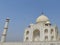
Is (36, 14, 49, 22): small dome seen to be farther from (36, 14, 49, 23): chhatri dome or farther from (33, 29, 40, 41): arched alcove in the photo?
(33, 29, 40, 41): arched alcove

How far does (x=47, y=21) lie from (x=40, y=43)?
8.50 meters

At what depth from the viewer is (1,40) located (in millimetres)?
28078

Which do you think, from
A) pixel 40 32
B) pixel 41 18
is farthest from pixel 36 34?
pixel 41 18

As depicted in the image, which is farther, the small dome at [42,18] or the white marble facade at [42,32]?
the small dome at [42,18]

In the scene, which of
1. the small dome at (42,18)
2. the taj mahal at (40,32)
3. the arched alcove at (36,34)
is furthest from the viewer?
the small dome at (42,18)

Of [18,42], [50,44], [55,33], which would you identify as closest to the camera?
[50,44]

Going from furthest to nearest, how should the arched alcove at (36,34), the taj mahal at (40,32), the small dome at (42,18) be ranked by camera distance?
the small dome at (42,18)
the arched alcove at (36,34)
the taj mahal at (40,32)

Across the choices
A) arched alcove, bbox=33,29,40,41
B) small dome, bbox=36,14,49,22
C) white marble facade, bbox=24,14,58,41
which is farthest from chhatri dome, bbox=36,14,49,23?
arched alcove, bbox=33,29,40,41

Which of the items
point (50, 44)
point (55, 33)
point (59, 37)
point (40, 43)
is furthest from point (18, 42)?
point (59, 37)

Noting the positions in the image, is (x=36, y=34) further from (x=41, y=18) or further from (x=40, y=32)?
(x=41, y=18)

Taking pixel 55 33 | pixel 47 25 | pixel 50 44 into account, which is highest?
pixel 47 25

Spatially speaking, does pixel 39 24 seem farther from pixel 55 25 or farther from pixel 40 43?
pixel 40 43

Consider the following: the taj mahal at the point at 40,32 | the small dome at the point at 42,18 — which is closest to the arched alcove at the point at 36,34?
the taj mahal at the point at 40,32

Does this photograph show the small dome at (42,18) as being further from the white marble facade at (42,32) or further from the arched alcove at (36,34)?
the arched alcove at (36,34)
